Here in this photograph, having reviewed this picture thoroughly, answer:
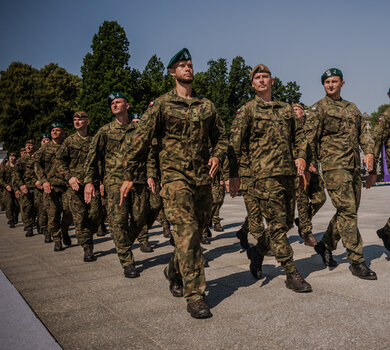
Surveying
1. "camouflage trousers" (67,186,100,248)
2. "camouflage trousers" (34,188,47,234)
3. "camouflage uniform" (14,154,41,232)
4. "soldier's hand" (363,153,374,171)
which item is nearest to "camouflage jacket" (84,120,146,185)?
"camouflage trousers" (67,186,100,248)

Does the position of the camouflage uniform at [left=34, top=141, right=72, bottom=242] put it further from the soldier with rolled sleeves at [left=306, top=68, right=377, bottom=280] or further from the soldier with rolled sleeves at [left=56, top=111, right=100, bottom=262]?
the soldier with rolled sleeves at [left=306, top=68, right=377, bottom=280]

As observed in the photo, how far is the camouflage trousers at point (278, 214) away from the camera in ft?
14.7

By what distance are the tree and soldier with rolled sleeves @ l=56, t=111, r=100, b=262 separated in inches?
1116

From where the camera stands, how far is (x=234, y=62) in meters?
48.7

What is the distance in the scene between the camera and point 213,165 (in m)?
4.22

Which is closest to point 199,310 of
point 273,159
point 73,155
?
point 273,159

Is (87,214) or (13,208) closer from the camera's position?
(87,214)

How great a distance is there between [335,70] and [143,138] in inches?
110

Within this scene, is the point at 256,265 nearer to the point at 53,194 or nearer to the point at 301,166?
the point at 301,166

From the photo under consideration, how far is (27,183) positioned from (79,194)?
17.6 feet

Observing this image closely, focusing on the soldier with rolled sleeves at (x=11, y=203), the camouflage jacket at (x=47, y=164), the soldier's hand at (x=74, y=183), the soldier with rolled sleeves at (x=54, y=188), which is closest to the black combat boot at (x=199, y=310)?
the soldier's hand at (x=74, y=183)

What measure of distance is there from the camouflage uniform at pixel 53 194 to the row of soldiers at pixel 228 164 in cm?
264

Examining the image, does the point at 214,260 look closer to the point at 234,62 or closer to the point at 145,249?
the point at 145,249

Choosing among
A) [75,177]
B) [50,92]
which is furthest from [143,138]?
[50,92]
